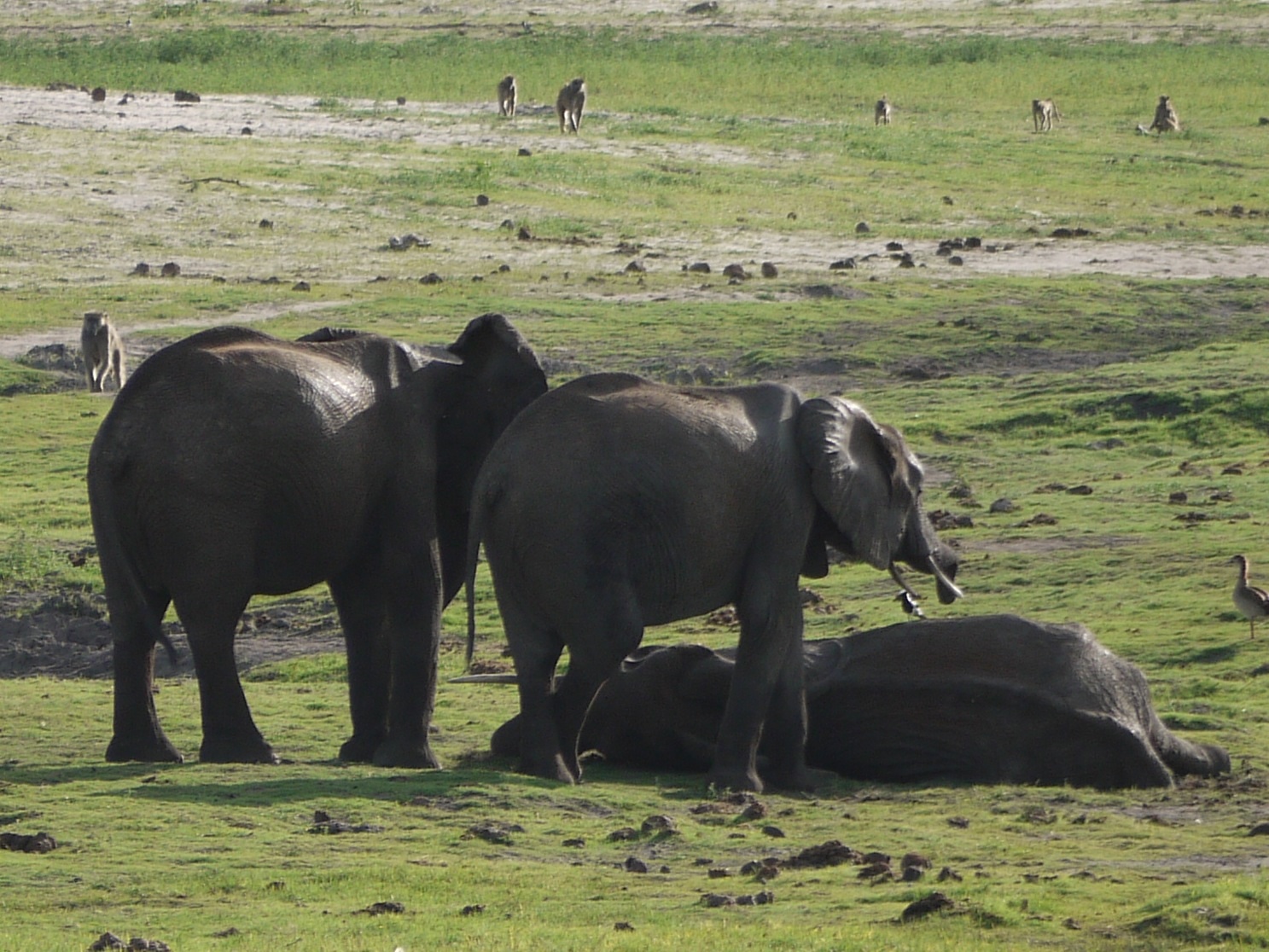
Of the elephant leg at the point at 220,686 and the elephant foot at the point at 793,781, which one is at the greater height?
the elephant leg at the point at 220,686

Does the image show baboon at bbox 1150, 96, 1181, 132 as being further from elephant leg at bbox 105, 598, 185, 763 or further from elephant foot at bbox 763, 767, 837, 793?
elephant leg at bbox 105, 598, 185, 763

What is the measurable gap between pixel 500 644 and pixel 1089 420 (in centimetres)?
791

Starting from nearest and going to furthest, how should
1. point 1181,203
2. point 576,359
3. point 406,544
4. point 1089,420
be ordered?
point 406,544 < point 1089,420 < point 576,359 < point 1181,203

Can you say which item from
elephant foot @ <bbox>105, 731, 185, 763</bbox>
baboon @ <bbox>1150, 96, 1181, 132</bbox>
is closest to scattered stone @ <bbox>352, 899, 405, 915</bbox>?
elephant foot @ <bbox>105, 731, 185, 763</bbox>

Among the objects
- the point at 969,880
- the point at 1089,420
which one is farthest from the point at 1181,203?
the point at 969,880

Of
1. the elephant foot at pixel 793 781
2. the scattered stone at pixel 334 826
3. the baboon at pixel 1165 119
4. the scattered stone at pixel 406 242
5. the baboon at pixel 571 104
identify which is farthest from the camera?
the baboon at pixel 1165 119

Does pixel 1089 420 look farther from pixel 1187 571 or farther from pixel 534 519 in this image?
pixel 534 519

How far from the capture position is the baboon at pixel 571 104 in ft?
150

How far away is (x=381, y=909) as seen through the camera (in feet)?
25.9

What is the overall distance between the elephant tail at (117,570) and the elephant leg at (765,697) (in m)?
2.62

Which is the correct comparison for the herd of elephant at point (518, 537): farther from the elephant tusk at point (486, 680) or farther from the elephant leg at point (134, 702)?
the elephant tusk at point (486, 680)

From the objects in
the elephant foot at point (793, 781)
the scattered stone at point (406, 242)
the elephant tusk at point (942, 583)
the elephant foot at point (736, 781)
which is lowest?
the elephant foot at point (793, 781)

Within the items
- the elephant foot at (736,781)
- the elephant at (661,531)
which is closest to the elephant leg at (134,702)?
the elephant at (661,531)

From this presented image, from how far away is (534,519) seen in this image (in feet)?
35.2
